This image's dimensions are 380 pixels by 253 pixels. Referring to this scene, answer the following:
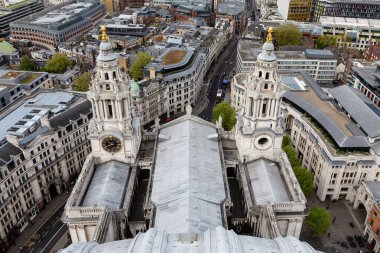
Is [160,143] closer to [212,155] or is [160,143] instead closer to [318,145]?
[212,155]

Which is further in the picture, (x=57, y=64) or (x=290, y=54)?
(x=290, y=54)

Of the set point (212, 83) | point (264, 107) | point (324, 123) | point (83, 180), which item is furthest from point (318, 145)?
point (212, 83)

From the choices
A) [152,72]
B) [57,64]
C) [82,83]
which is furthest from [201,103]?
[57,64]

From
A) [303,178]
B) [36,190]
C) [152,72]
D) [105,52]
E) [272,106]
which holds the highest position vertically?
[105,52]

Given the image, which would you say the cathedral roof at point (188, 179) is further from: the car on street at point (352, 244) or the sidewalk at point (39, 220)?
the car on street at point (352, 244)

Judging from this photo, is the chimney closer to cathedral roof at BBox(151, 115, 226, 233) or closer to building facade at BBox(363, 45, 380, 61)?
cathedral roof at BBox(151, 115, 226, 233)

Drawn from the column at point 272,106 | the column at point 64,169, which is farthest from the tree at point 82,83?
the column at point 272,106

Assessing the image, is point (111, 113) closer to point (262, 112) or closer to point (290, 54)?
point (262, 112)

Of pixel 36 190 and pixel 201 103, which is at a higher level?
pixel 36 190
